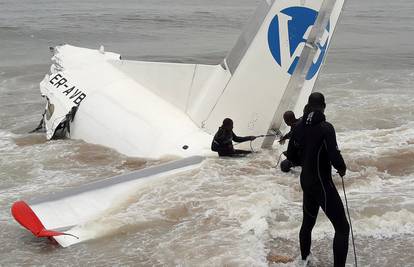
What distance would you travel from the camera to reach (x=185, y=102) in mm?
8859

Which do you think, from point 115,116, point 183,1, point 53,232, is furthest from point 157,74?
point 183,1

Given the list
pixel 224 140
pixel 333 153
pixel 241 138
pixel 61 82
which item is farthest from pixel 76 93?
pixel 333 153

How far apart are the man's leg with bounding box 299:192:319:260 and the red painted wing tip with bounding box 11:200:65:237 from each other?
2672mm

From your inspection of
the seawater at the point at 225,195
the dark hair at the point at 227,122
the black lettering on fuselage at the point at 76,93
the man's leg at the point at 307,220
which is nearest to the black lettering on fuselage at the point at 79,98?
the black lettering on fuselage at the point at 76,93

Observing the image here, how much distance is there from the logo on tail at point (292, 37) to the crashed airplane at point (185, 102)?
14 mm

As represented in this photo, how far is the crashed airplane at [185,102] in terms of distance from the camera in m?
6.41

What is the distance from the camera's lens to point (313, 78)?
7.74m

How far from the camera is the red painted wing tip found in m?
5.75

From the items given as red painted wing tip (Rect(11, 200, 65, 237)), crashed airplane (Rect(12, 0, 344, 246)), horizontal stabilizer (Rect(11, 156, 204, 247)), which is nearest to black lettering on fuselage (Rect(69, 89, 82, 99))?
crashed airplane (Rect(12, 0, 344, 246))

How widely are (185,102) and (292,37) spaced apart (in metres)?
2.30

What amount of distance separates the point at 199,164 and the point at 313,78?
2120 mm

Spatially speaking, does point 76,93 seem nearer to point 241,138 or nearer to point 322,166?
point 241,138

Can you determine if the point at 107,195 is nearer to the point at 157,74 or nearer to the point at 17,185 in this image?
the point at 17,185

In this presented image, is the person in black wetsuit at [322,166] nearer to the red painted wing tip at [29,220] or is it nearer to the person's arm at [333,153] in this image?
the person's arm at [333,153]
